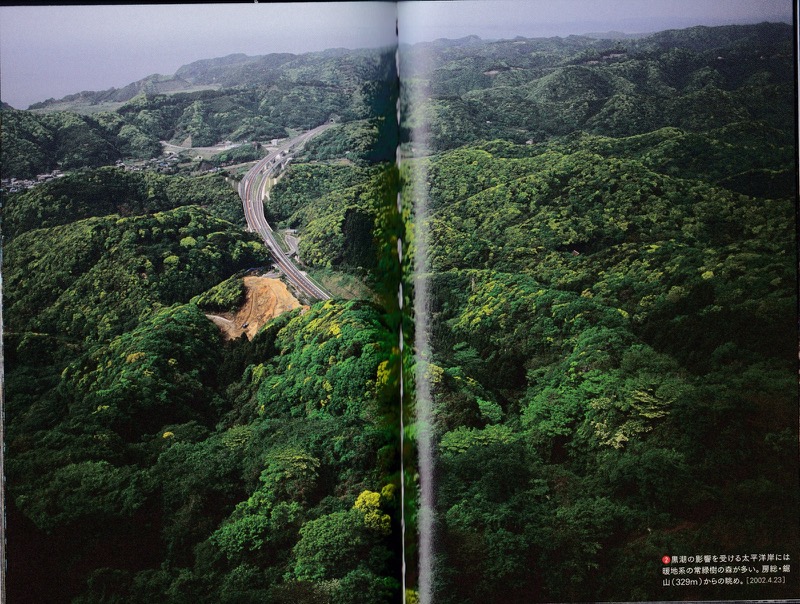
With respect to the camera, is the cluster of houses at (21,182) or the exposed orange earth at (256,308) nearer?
the cluster of houses at (21,182)

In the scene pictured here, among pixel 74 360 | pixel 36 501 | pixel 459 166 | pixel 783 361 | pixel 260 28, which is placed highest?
pixel 260 28

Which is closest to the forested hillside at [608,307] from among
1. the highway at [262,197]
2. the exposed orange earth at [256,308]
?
the highway at [262,197]

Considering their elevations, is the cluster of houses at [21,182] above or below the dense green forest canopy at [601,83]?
below

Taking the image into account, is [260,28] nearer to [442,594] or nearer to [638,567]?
[442,594]

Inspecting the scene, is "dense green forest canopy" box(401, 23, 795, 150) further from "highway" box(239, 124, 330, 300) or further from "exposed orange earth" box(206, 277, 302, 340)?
"exposed orange earth" box(206, 277, 302, 340)

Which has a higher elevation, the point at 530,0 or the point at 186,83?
the point at 530,0

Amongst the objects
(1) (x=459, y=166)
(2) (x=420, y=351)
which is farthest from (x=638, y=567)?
(1) (x=459, y=166)

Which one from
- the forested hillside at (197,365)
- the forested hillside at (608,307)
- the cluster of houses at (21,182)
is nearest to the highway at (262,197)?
the forested hillside at (197,365)

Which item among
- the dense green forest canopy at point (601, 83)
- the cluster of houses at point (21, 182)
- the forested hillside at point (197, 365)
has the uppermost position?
the dense green forest canopy at point (601, 83)

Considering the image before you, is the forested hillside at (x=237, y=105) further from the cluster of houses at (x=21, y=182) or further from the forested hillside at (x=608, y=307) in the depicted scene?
the forested hillside at (x=608, y=307)
